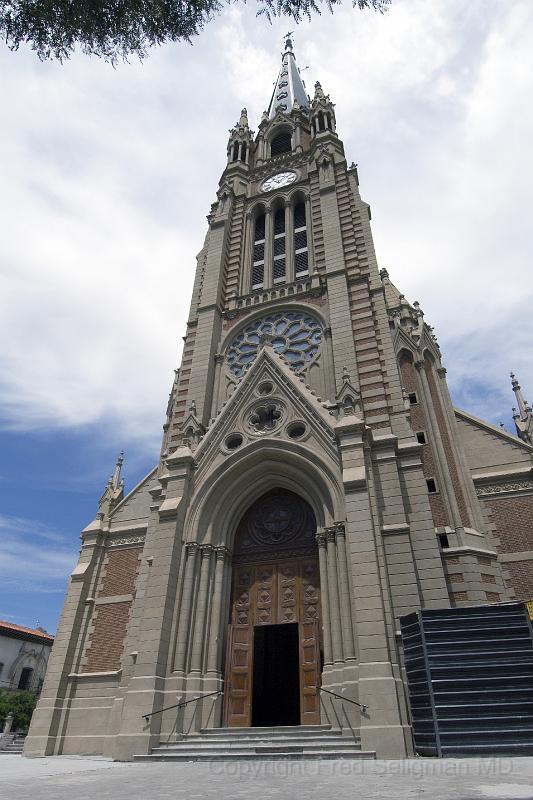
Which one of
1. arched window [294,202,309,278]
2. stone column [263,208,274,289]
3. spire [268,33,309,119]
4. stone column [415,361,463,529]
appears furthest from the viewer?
spire [268,33,309,119]

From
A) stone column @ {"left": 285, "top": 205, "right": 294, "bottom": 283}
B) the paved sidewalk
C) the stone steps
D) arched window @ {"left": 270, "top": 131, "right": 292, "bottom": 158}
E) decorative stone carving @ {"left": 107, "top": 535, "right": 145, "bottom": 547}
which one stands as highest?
arched window @ {"left": 270, "top": 131, "right": 292, "bottom": 158}

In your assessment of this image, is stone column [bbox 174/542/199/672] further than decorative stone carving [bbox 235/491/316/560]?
No

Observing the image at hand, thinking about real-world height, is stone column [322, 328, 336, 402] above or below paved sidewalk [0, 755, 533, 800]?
above

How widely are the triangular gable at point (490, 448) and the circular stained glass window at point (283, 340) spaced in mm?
7501

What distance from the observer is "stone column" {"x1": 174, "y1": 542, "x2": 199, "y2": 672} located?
605 inches

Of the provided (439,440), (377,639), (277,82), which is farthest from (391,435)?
(277,82)

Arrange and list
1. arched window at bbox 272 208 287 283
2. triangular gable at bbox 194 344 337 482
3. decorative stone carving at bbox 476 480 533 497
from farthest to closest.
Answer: arched window at bbox 272 208 287 283 < decorative stone carving at bbox 476 480 533 497 < triangular gable at bbox 194 344 337 482

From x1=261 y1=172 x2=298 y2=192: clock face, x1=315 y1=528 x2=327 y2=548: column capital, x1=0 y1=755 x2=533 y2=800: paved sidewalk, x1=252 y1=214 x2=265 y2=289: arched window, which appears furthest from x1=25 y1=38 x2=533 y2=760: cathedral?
x1=261 y1=172 x2=298 y2=192: clock face

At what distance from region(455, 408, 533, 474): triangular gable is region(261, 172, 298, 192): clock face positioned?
1902 centimetres

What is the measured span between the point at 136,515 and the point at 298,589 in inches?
384

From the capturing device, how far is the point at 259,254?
2934 centimetres

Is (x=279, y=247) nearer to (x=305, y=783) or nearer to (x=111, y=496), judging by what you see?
(x=111, y=496)

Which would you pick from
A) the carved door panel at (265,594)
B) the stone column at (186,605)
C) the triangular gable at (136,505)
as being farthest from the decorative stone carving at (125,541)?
the carved door panel at (265,594)

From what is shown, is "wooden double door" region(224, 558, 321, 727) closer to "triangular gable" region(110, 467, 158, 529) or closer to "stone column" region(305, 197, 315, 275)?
"triangular gable" region(110, 467, 158, 529)
